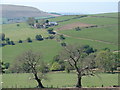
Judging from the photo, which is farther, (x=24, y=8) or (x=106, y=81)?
(x=24, y=8)

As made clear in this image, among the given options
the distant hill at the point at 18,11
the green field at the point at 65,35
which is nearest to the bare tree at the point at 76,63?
the green field at the point at 65,35

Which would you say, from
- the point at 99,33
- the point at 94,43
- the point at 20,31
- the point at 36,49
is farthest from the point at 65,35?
the point at 20,31

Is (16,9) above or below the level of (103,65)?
above

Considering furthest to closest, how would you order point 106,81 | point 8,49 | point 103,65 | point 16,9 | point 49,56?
point 16,9
point 8,49
point 49,56
point 103,65
point 106,81

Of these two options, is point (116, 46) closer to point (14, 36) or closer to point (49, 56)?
point (49, 56)

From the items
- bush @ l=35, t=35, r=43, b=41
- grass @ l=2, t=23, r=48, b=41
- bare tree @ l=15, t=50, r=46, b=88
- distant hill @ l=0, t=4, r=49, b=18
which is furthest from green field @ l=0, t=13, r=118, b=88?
distant hill @ l=0, t=4, r=49, b=18

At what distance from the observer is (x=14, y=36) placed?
87.9 meters

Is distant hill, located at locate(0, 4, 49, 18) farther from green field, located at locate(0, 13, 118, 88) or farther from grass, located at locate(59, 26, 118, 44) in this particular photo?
grass, located at locate(59, 26, 118, 44)

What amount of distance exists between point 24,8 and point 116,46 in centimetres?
9280

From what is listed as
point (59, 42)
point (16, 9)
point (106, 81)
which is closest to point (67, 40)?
point (59, 42)

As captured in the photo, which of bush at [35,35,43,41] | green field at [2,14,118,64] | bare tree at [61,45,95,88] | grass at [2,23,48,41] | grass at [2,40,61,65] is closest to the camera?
bare tree at [61,45,95,88]

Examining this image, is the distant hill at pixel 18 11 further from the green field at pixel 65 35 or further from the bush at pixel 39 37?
the bush at pixel 39 37

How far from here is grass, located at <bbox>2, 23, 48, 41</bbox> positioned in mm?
85875

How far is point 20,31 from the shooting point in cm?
9562
